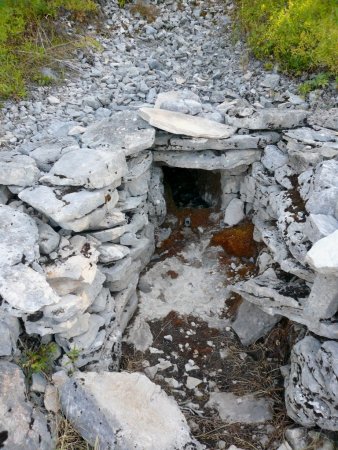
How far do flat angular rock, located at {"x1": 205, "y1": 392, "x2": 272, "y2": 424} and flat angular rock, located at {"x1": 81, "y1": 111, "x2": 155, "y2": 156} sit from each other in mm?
3104

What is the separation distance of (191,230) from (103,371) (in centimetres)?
297

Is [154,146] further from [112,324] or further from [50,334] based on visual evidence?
[50,334]

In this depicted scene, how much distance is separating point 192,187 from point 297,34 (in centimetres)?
291

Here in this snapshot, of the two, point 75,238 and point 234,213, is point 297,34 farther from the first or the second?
point 75,238

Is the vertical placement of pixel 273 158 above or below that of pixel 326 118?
below

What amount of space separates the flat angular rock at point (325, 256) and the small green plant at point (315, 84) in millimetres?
3380

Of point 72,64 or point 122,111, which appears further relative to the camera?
point 72,64

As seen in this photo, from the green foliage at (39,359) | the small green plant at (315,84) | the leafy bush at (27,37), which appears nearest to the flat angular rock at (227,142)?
the small green plant at (315,84)

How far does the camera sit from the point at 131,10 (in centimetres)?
826

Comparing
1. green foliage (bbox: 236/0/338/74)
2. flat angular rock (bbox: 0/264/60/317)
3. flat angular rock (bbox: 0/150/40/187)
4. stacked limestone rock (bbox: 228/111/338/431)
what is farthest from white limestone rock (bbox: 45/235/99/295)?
green foliage (bbox: 236/0/338/74)

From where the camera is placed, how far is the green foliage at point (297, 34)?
6711 mm

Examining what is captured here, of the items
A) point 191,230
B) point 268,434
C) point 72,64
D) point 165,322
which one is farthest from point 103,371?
point 72,64

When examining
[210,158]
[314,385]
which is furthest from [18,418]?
[210,158]

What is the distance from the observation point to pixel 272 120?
6293 millimetres
